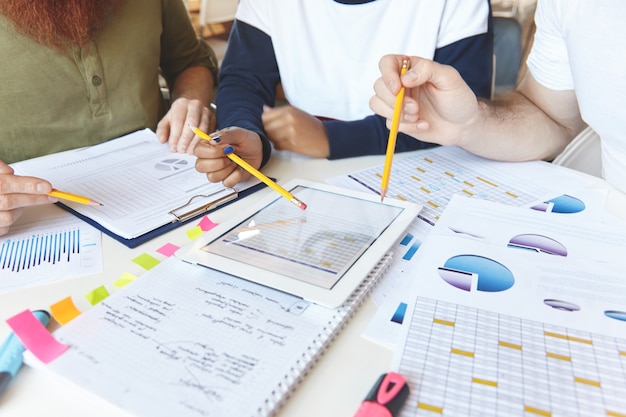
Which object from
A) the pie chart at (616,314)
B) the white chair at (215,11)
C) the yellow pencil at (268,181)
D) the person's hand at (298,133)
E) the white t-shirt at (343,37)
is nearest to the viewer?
the pie chart at (616,314)

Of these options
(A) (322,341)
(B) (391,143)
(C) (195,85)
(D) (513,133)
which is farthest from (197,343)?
(C) (195,85)

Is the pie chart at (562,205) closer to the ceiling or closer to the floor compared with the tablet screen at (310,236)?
closer to the floor

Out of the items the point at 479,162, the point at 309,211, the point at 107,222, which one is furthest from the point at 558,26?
the point at 107,222

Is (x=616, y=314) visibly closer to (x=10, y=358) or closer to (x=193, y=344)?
(x=193, y=344)

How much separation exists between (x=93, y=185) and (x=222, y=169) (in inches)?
8.6

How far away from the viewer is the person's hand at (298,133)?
0.97 meters

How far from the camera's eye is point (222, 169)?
0.84 m

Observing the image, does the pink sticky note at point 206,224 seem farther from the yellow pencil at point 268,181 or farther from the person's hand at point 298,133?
the person's hand at point 298,133

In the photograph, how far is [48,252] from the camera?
674mm

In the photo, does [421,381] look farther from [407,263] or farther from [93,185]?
[93,185]

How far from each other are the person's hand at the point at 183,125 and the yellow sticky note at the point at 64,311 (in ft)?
1.49

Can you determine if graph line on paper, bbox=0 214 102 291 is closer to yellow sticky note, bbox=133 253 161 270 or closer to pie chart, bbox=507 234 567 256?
yellow sticky note, bbox=133 253 161 270

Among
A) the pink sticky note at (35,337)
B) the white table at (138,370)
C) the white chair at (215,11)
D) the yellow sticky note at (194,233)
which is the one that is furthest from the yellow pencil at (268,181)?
the white chair at (215,11)

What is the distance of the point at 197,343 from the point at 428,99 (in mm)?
631
